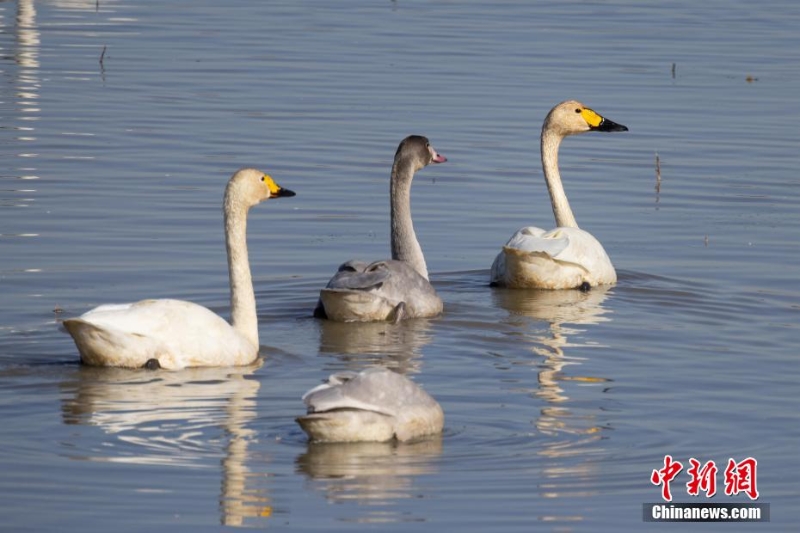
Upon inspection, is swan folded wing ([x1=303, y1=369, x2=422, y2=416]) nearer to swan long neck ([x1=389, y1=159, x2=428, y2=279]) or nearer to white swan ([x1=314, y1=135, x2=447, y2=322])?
white swan ([x1=314, y1=135, x2=447, y2=322])

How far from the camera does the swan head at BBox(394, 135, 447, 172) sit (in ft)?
47.1

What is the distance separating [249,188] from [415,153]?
2.96 metres

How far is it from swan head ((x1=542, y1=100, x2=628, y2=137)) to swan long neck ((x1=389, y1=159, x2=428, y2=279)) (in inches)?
97.0

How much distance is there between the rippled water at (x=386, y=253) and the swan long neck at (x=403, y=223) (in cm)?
55

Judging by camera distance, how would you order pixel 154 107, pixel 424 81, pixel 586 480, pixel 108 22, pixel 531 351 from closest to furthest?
pixel 586 480, pixel 531 351, pixel 154 107, pixel 424 81, pixel 108 22

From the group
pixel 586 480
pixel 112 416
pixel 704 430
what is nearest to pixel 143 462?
pixel 112 416

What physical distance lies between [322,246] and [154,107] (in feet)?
23.1

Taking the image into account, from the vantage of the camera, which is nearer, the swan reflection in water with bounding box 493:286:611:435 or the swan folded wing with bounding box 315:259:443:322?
the swan reflection in water with bounding box 493:286:611:435

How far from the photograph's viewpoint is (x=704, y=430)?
9555mm

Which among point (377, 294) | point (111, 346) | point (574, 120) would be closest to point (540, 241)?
point (377, 294)

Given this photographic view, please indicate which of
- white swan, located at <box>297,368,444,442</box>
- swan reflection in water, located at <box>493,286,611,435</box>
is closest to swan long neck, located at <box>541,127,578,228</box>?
swan reflection in water, located at <box>493,286,611,435</box>

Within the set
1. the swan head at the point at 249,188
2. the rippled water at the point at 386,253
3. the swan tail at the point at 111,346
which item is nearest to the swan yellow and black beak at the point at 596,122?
the rippled water at the point at 386,253

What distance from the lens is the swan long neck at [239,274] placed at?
11367 mm

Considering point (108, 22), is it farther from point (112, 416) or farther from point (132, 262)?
point (112, 416)
